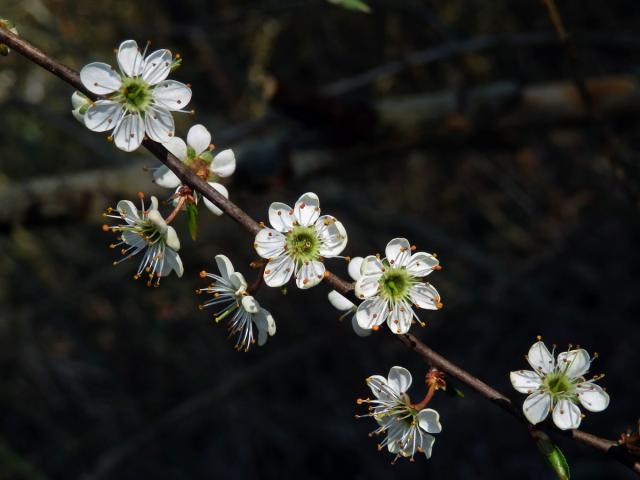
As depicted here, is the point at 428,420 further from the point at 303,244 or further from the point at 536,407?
the point at 303,244

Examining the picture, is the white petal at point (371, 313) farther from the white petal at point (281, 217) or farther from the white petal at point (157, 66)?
the white petal at point (157, 66)

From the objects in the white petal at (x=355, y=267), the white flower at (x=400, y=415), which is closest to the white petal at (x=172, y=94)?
the white petal at (x=355, y=267)

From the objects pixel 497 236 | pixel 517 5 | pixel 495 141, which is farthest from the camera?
pixel 497 236

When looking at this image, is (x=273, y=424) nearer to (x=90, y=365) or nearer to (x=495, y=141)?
(x=90, y=365)

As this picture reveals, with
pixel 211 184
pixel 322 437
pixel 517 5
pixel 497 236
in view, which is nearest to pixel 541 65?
pixel 517 5

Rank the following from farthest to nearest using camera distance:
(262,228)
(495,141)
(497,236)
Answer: (497,236), (495,141), (262,228)

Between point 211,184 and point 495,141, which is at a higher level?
point 495,141

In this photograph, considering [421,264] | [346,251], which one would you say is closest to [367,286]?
[421,264]

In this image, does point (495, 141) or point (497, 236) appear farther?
point (497, 236)
